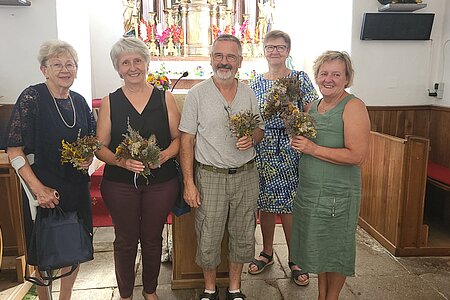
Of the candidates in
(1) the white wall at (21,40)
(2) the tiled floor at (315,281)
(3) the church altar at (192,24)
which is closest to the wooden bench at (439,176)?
(2) the tiled floor at (315,281)

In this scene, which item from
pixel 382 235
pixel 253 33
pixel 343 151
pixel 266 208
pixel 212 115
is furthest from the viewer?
pixel 253 33

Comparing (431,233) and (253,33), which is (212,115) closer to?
(431,233)

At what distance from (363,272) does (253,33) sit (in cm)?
432

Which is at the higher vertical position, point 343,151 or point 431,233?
point 343,151

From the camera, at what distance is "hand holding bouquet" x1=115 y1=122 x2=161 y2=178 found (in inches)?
73.3

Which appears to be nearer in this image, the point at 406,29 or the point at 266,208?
the point at 266,208

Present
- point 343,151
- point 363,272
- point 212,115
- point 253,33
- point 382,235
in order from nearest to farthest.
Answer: point 343,151 → point 212,115 → point 363,272 → point 382,235 → point 253,33

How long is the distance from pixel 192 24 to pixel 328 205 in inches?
193

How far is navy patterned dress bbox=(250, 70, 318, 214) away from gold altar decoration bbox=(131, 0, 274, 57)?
12.3 feet

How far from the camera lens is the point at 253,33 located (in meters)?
6.32

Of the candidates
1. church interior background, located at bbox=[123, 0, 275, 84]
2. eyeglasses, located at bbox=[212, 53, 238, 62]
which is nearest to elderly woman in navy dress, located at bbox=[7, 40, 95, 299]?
eyeglasses, located at bbox=[212, 53, 238, 62]

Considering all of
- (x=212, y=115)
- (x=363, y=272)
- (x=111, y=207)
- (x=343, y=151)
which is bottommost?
(x=363, y=272)

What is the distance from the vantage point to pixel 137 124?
2.06 metres

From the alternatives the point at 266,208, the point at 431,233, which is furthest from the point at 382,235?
the point at 266,208
